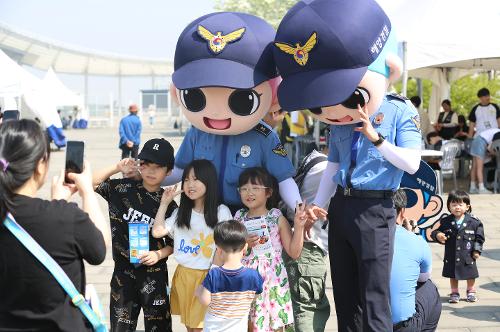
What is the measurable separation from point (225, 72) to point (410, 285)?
1.62m

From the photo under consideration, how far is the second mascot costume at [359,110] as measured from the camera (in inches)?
145

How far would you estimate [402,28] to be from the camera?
443 inches

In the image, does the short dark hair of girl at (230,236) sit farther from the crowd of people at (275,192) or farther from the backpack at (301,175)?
the backpack at (301,175)

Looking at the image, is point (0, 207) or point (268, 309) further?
point (268, 309)

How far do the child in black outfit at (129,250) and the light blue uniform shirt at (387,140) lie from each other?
3.74 ft

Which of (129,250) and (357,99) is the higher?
(357,99)

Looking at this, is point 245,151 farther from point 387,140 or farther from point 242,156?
point 387,140

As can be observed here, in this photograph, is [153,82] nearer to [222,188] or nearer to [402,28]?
[402,28]

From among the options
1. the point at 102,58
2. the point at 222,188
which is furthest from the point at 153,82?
the point at 222,188

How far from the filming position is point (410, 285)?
4.04m

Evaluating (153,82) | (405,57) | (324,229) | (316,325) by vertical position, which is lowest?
(316,325)

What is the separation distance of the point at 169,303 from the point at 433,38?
7.92 meters

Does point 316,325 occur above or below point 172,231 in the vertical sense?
below

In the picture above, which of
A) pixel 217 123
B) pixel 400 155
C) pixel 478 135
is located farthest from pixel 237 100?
pixel 478 135
